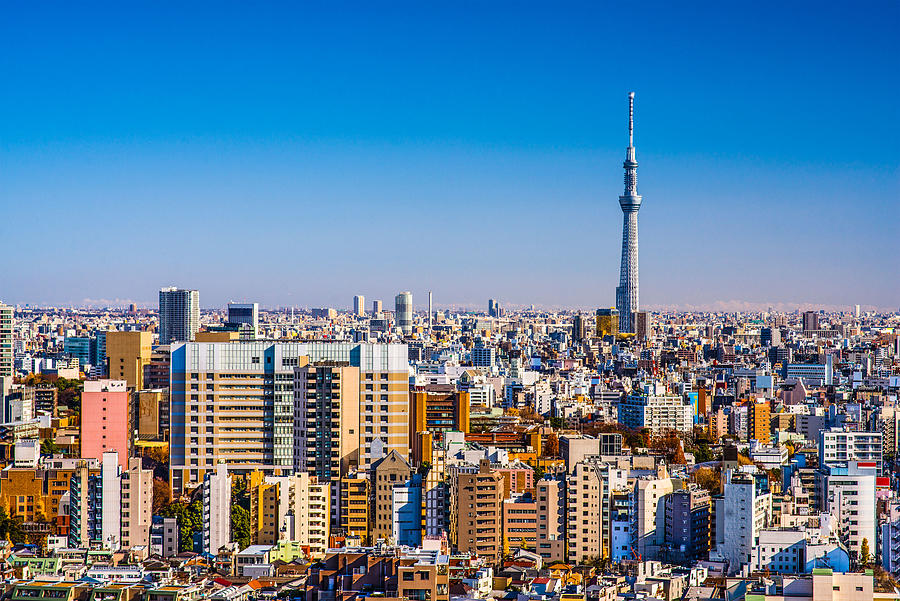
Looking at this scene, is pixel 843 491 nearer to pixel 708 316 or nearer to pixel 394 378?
pixel 394 378

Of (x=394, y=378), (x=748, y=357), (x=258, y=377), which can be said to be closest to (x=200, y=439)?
(x=258, y=377)

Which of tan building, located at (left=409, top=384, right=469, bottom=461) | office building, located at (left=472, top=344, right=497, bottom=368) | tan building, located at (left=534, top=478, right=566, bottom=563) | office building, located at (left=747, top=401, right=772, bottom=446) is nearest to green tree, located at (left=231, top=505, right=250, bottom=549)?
tan building, located at (left=534, top=478, right=566, bottom=563)

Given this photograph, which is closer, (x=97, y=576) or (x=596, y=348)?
(x=97, y=576)

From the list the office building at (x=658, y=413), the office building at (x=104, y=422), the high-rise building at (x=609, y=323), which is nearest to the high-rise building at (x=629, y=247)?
the high-rise building at (x=609, y=323)

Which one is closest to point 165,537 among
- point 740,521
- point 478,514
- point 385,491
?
point 385,491

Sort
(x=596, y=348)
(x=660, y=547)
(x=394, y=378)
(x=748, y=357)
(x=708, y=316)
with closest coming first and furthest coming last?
1. (x=660, y=547)
2. (x=394, y=378)
3. (x=748, y=357)
4. (x=596, y=348)
5. (x=708, y=316)

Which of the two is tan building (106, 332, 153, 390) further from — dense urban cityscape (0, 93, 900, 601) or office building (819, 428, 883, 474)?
office building (819, 428, 883, 474)

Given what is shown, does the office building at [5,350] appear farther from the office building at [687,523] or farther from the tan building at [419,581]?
the tan building at [419,581]
